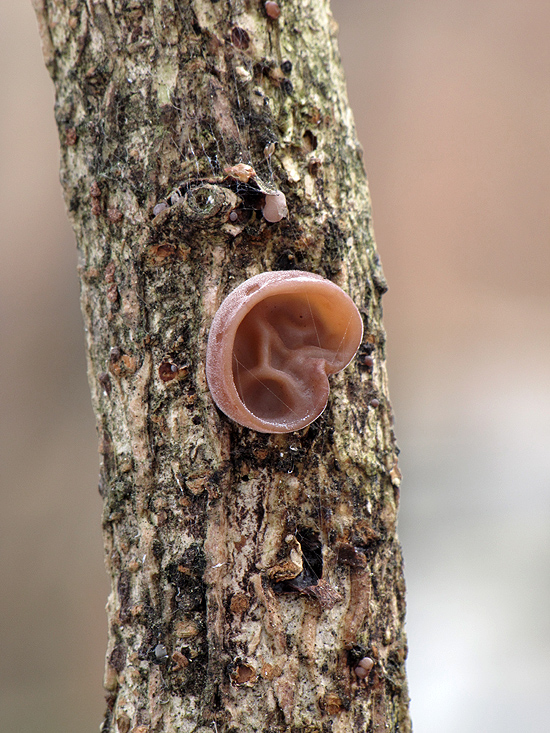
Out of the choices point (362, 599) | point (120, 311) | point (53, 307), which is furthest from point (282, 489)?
point (53, 307)

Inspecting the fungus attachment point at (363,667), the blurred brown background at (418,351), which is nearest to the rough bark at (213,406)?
the fungus attachment point at (363,667)

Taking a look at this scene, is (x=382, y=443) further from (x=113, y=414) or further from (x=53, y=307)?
(x=53, y=307)

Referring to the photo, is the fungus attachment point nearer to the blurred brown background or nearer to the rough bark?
the rough bark

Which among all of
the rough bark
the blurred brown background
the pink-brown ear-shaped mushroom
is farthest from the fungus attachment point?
the blurred brown background

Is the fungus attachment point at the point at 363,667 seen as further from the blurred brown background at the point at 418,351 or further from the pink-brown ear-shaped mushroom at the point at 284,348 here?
the blurred brown background at the point at 418,351

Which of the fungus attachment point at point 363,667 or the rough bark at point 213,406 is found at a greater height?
the rough bark at point 213,406
